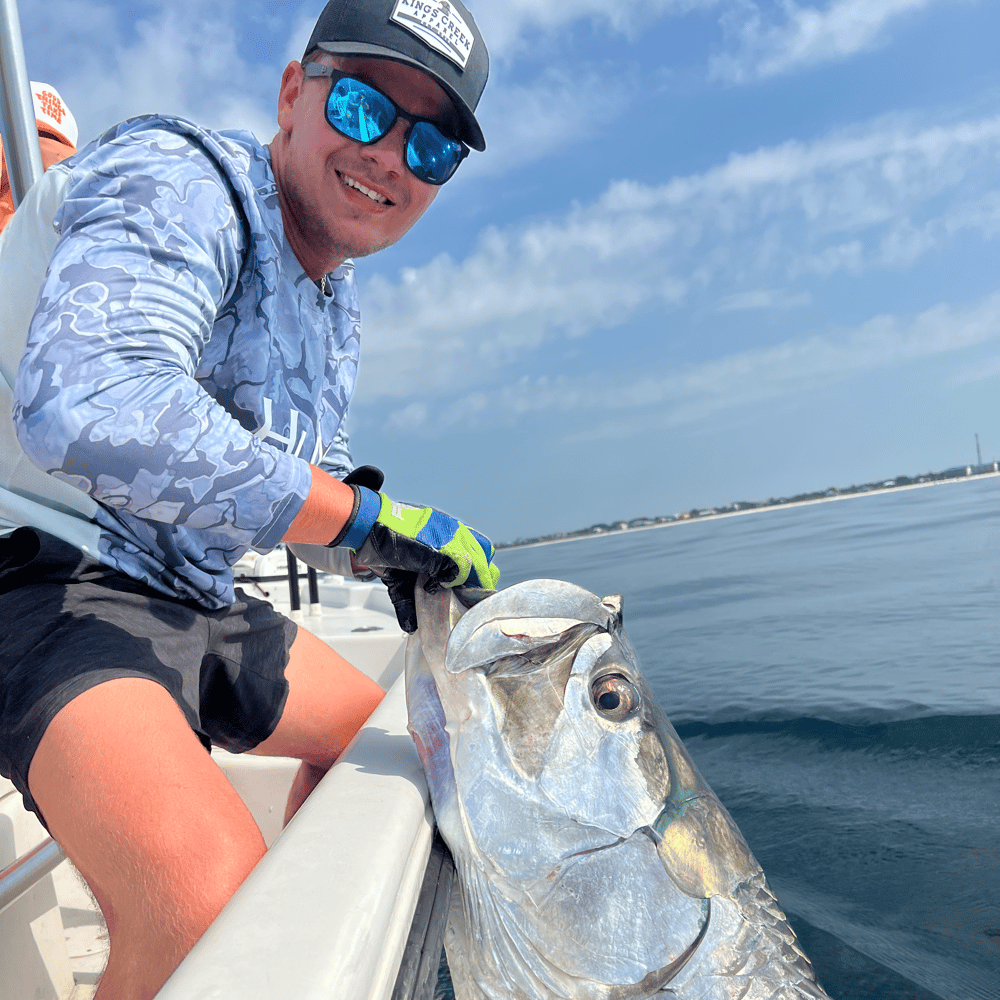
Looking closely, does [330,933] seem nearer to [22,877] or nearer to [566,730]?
[566,730]

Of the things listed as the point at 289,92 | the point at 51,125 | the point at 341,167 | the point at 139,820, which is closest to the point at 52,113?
the point at 51,125

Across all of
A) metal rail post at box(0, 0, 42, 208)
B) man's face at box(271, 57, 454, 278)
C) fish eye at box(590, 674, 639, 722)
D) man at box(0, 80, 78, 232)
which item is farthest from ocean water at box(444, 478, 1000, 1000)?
man at box(0, 80, 78, 232)

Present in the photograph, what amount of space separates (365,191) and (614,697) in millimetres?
1174

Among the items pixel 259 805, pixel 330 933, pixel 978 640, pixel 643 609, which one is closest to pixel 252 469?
pixel 330 933

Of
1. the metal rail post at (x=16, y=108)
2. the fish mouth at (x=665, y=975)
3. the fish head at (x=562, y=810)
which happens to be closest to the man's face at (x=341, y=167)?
the metal rail post at (x=16, y=108)

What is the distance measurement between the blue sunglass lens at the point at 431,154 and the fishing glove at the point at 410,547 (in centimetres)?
75

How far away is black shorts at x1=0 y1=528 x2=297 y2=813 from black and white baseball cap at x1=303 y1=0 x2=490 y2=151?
1.14m

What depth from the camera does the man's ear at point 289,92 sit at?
154 centimetres

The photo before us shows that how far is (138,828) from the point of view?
1.00m

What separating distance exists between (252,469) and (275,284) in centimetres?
55

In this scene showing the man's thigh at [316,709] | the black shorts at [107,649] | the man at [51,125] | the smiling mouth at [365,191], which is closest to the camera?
the black shorts at [107,649]

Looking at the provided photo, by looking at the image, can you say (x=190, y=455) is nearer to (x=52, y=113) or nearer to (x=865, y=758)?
(x=52, y=113)

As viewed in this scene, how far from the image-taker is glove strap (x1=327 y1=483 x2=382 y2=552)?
125cm

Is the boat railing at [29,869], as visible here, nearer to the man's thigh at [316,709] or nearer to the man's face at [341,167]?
the man's thigh at [316,709]
